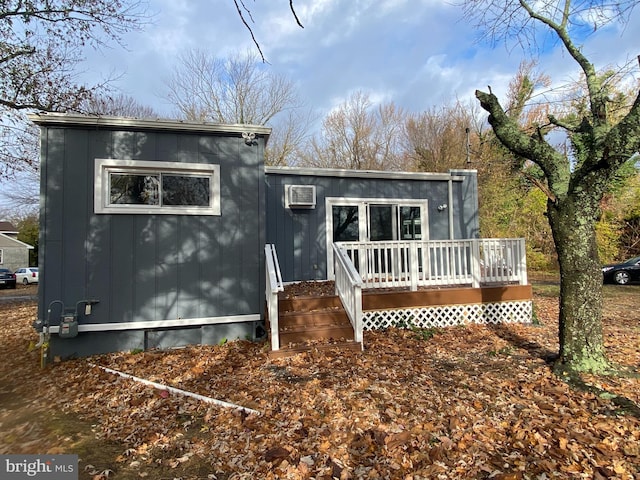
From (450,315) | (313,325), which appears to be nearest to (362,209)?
(450,315)

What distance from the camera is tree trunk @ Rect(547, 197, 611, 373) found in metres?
3.72

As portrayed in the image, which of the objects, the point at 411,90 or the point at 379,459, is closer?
the point at 379,459

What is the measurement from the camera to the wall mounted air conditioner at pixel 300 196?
7.51 metres

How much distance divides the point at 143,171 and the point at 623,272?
1671 cm

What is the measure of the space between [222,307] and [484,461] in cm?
415

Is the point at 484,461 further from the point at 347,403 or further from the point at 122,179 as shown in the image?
the point at 122,179

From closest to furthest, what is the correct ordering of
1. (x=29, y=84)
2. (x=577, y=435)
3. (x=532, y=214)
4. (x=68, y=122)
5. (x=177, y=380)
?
(x=577, y=435) → (x=177, y=380) → (x=68, y=122) → (x=29, y=84) → (x=532, y=214)

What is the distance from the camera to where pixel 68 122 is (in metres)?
4.95

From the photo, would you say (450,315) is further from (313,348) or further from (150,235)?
(150,235)

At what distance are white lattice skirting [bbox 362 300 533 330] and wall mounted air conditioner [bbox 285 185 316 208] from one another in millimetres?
2921

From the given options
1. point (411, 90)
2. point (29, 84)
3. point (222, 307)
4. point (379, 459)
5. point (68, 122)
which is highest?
point (411, 90)

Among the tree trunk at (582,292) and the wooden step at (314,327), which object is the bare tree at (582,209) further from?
the wooden step at (314,327)

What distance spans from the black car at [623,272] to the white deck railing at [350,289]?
12770mm

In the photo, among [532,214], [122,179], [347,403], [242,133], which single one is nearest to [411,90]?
[532,214]
